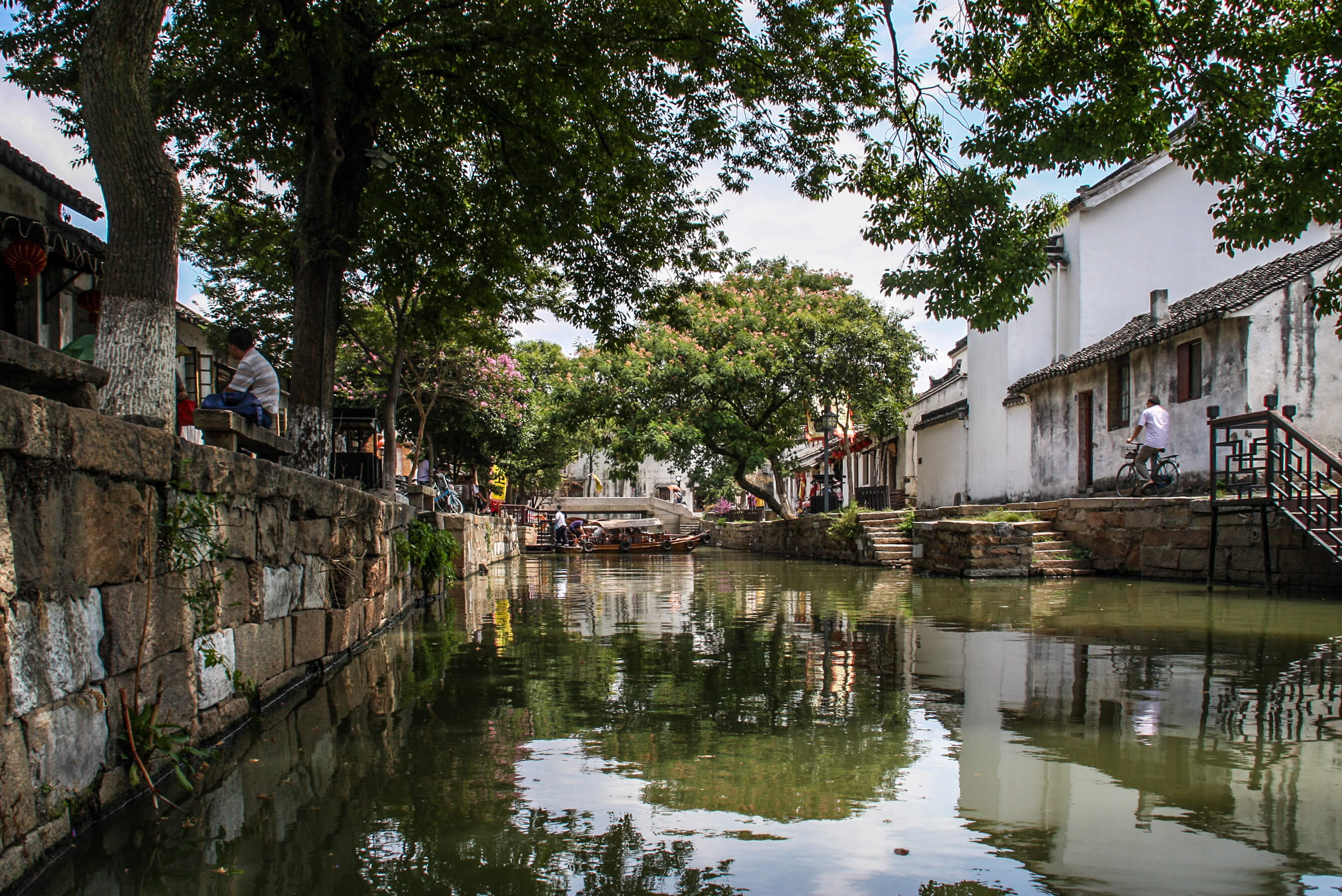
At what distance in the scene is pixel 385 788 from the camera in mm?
3742

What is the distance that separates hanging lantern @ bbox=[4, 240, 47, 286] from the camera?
32.6 ft

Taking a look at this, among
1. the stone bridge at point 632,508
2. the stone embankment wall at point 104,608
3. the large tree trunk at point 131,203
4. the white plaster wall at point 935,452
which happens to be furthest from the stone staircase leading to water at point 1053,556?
the stone bridge at point 632,508

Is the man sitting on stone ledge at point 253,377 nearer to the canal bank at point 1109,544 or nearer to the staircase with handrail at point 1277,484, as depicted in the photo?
the staircase with handrail at point 1277,484

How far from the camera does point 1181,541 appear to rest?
1359cm

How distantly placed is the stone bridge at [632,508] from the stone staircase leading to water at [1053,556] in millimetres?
30930

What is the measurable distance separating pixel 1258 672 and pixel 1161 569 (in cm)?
857

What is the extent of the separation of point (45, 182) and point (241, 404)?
6641mm

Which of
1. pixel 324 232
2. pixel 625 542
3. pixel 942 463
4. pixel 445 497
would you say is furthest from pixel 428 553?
pixel 625 542

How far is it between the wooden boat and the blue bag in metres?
22.7

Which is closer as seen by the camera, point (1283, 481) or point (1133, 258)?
point (1283, 481)

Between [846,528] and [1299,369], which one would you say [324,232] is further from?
[846,528]

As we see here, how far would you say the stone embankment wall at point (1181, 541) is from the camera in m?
11.5

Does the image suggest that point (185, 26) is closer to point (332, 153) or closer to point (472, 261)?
point (332, 153)

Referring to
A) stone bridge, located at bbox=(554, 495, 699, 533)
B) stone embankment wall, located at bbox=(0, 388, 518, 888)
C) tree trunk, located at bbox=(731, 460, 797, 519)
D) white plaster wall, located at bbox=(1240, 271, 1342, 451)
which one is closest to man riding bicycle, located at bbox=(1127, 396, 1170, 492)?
white plaster wall, located at bbox=(1240, 271, 1342, 451)
